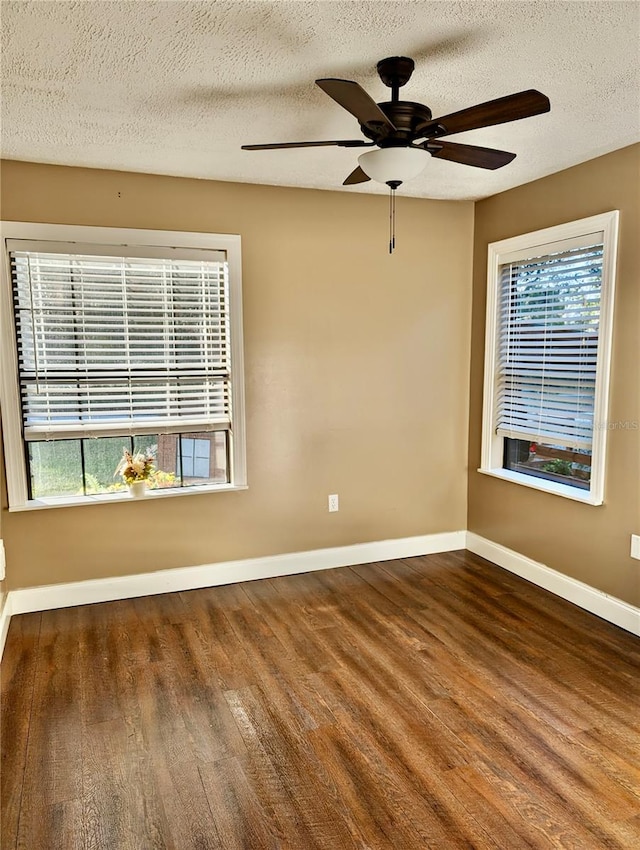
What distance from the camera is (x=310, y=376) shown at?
12.7 ft

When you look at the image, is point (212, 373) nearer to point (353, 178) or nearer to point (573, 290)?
point (353, 178)

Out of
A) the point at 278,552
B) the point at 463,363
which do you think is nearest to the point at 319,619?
the point at 278,552

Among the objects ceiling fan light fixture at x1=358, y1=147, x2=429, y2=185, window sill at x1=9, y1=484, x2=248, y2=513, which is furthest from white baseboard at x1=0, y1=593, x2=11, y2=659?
ceiling fan light fixture at x1=358, y1=147, x2=429, y2=185

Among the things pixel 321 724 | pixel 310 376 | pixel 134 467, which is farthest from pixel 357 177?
pixel 321 724

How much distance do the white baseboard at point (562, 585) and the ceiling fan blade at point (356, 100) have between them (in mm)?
2663

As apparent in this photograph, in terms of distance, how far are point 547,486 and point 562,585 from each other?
0.59 m

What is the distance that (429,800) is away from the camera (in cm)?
198

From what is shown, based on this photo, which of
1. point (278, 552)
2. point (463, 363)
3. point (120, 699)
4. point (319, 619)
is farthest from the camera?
point (463, 363)

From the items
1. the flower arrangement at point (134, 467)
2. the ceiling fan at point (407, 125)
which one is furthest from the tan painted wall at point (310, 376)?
the ceiling fan at point (407, 125)

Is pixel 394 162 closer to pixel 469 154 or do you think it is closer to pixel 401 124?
pixel 401 124

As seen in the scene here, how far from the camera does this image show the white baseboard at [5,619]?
2951 millimetres

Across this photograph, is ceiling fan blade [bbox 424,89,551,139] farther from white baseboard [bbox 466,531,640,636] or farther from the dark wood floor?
white baseboard [bbox 466,531,640,636]

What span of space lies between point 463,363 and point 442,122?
7.91ft

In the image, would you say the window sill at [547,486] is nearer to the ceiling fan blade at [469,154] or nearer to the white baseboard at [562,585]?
the white baseboard at [562,585]
